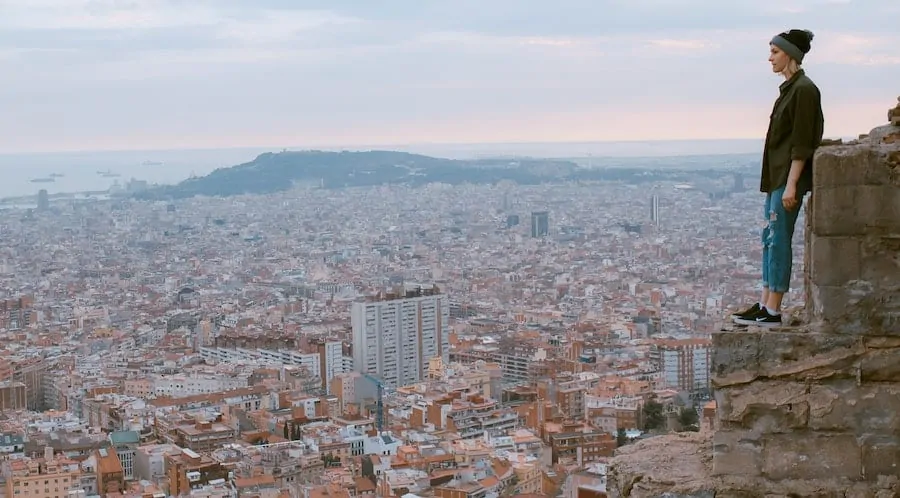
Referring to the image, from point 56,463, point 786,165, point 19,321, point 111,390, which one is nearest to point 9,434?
point 56,463

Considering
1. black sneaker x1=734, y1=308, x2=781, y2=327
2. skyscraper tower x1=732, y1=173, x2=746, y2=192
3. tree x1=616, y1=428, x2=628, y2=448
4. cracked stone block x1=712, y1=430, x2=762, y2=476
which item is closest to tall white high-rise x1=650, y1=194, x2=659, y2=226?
skyscraper tower x1=732, y1=173, x2=746, y2=192

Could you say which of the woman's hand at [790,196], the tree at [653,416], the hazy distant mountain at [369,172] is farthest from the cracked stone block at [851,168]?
the hazy distant mountain at [369,172]

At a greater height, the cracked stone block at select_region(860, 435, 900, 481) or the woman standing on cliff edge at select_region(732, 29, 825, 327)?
the woman standing on cliff edge at select_region(732, 29, 825, 327)

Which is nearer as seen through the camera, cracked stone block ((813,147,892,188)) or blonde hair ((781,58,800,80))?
cracked stone block ((813,147,892,188))

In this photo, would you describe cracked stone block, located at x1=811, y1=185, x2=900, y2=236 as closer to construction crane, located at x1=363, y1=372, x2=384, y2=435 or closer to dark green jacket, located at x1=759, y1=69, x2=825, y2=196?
dark green jacket, located at x1=759, y1=69, x2=825, y2=196

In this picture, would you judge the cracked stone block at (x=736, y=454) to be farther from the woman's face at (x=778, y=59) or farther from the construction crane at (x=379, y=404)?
the construction crane at (x=379, y=404)

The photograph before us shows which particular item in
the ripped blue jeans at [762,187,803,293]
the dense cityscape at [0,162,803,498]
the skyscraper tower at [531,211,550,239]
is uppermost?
the ripped blue jeans at [762,187,803,293]

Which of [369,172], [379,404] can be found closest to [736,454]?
[379,404]

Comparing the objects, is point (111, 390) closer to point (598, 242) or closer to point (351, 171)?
point (598, 242)

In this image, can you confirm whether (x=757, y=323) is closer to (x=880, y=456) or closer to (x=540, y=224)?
(x=880, y=456)
